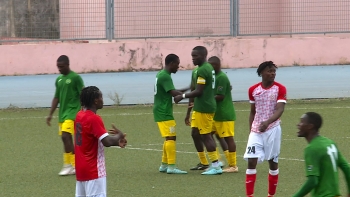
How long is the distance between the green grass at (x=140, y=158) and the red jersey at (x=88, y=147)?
2.31m

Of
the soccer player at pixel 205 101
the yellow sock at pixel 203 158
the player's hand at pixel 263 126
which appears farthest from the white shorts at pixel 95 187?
the yellow sock at pixel 203 158

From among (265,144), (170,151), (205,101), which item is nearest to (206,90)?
(205,101)

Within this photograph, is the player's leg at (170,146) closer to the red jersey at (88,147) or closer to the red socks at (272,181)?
the red socks at (272,181)

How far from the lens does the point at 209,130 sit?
36.3ft

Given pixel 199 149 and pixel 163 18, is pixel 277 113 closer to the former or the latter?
pixel 199 149

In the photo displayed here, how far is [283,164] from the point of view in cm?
1164

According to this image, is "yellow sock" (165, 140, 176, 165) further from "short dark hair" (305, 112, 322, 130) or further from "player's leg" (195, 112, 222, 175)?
"short dark hair" (305, 112, 322, 130)

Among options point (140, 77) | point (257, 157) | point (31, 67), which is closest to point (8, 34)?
point (31, 67)

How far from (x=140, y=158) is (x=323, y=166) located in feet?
21.5

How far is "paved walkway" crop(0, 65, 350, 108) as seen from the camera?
1906cm

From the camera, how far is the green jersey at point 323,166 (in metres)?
6.15

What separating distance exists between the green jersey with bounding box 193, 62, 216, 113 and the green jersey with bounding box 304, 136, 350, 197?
186 inches

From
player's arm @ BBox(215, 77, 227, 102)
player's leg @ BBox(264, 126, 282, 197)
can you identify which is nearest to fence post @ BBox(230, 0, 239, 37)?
player's arm @ BBox(215, 77, 227, 102)

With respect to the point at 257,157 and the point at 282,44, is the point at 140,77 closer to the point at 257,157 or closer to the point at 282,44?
the point at 282,44
